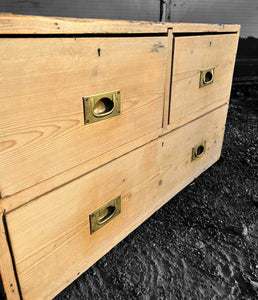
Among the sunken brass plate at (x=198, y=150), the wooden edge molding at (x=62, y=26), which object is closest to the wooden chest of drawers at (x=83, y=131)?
the wooden edge molding at (x=62, y=26)

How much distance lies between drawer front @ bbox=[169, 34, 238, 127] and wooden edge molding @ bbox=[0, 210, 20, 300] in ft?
2.30

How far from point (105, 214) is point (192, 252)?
375 mm

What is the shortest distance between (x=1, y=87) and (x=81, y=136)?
0.24 metres

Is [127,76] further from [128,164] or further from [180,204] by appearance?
[180,204]

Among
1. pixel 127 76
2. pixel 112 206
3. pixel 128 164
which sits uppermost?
pixel 127 76

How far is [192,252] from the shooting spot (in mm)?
1000

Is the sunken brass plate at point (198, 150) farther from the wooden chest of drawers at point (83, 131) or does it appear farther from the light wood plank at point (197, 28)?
the light wood plank at point (197, 28)

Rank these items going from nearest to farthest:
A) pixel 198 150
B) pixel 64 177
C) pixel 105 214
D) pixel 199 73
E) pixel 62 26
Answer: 1. pixel 62 26
2. pixel 64 177
3. pixel 105 214
4. pixel 199 73
5. pixel 198 150

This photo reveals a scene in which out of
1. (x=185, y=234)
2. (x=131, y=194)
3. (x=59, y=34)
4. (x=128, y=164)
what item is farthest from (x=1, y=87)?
(x=185, y=234)

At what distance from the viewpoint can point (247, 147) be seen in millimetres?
1780

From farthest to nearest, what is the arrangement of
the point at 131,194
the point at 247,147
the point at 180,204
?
the point at 247,147, the point at 180,204, the point at 131,194

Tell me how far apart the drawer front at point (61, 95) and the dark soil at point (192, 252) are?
0.44 meters

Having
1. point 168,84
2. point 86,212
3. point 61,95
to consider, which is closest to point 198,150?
point 168,84

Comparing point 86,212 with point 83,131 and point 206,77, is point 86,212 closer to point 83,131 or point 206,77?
point 83,131
